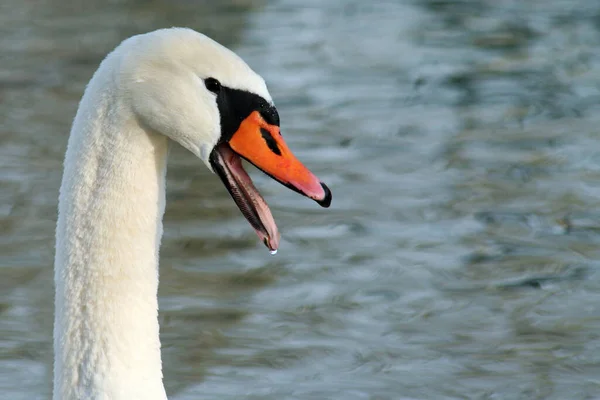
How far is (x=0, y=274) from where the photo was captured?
8.05 m

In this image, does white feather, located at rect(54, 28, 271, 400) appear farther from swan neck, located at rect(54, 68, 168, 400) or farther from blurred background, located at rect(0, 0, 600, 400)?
blurred background, located at rect(0, 0, 600, 400)

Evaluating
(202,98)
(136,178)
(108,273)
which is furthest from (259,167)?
(108,273)

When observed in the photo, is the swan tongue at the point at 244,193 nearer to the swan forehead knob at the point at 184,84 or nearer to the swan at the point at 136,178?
the swan at the point at 136,178

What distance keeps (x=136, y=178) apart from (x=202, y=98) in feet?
1.15

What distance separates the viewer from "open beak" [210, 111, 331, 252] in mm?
4266

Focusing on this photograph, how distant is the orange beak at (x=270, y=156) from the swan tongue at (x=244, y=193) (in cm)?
6

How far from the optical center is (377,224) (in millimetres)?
8844

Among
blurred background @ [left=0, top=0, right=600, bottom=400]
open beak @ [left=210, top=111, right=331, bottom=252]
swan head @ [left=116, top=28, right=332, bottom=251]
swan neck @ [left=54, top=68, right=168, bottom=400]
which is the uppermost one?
swan head @ [left=116, top=28, right=332, bottom=251]

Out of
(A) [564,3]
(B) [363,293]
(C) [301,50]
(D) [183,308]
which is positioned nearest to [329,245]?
(B) [363,293]

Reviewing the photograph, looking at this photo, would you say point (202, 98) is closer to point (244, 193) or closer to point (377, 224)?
point (244, 193)

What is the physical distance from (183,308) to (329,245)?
131cm

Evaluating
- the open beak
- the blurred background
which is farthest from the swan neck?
the blurred background

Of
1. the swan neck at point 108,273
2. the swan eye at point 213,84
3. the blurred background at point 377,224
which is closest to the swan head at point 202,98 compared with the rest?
the swan eye at point 213,84

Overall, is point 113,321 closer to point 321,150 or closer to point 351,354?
point 351,354
